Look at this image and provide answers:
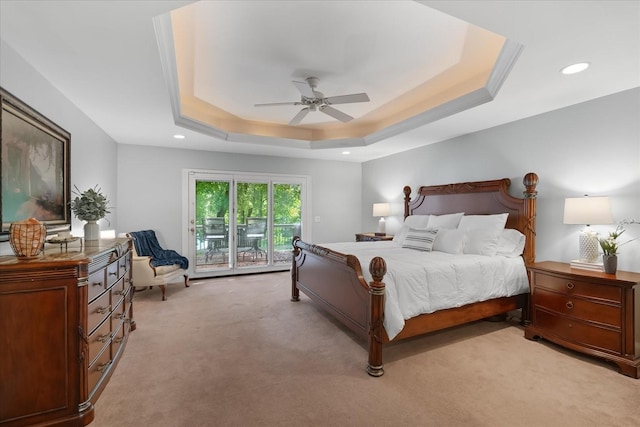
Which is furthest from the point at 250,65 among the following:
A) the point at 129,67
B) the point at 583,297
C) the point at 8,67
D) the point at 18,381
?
the point at 583,297

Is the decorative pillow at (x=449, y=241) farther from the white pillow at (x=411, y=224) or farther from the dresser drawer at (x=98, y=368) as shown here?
the dresser drawer at (x=98, y=368)

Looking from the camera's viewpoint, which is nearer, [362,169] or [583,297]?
[583,297]

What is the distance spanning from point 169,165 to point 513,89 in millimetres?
5051

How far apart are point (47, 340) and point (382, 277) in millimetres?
2098

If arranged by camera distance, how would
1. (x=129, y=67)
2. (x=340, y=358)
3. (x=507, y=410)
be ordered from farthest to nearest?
1. (x=340, y=358)
2. (x=129, y=67)
3. (x=507, y=410)

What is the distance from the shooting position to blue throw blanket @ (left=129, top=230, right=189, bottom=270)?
4328 mm

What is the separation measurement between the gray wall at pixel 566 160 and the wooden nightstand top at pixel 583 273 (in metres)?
0.28

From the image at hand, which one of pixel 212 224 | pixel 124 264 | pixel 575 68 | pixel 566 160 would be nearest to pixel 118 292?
pixel 124 264

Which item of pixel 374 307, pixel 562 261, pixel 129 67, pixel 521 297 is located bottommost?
pixel 521 297

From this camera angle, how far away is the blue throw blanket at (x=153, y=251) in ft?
14.2

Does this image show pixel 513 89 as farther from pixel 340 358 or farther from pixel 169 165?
pixel 169 165

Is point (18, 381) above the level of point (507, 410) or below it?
above

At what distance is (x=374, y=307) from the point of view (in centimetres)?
224

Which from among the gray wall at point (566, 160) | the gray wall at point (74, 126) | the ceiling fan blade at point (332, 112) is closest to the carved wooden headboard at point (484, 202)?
the gray wall at point (566, 160)
